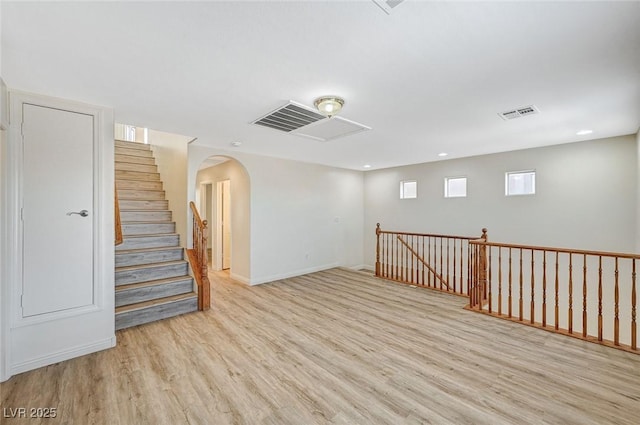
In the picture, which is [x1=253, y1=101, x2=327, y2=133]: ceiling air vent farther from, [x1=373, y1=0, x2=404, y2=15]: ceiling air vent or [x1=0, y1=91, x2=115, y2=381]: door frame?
[x1=0, y1=91, x2=115, y2=381]: door frame

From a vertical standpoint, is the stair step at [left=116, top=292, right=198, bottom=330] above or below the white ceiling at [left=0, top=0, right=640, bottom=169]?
below

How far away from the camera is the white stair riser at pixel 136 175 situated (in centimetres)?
503

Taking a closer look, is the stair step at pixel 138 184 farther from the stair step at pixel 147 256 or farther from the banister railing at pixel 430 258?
the banister railing at pixel 430 258

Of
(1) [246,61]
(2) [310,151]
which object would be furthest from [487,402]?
(2) [310,151]

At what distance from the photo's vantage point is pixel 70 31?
5.32 ft

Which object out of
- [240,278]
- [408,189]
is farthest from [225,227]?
[408,189]

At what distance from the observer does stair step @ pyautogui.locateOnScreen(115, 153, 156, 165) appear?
5.21 m

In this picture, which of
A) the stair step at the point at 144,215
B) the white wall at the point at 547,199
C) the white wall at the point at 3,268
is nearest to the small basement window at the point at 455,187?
the white wall at the point at 547,199

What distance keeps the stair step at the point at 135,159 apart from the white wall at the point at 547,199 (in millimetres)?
5564

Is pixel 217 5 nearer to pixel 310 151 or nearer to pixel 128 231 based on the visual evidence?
pixel 310 151

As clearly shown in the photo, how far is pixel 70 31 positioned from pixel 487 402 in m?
3.66

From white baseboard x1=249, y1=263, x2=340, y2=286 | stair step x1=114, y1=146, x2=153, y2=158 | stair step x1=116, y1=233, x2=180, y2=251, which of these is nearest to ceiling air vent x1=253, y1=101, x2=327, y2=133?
stair step x1=116, y1=233, x2=180, y2=251

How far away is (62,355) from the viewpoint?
2.58 m

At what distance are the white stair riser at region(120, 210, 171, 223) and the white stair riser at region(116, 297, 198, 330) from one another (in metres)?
1.78
